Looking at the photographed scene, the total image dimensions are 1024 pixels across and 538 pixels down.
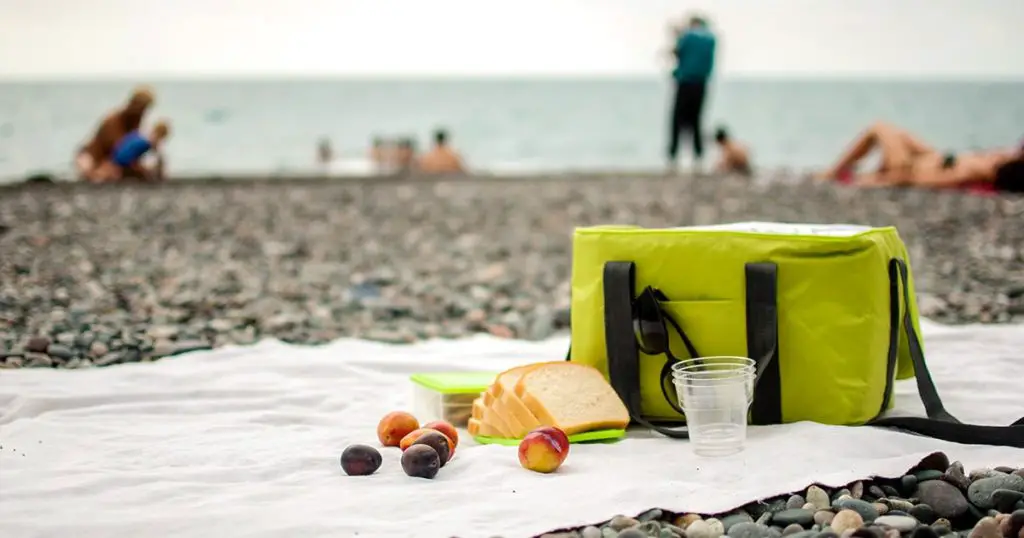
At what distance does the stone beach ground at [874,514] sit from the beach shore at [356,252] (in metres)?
2.31

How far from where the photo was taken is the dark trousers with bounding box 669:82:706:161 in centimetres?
1166

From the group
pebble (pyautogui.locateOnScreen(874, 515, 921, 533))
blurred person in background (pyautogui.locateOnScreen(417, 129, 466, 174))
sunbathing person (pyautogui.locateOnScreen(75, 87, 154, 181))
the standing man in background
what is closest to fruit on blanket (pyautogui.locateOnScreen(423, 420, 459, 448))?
pebble (pyautogui.locateOnScreen(874, 515, 921, 533))

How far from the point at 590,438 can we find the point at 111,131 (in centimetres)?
1115

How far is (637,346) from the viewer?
9.70 ft

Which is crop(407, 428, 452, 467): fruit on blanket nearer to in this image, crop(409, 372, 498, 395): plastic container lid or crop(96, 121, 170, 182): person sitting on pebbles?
crop(409, 372, 498, 395): plastic container lid

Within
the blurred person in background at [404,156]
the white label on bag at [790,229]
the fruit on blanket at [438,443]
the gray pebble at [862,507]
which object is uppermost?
the blurred person in background at [404,156]

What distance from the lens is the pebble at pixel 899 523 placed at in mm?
2141

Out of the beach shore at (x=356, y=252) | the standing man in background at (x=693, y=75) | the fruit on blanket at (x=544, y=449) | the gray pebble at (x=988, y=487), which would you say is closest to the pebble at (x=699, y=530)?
the fruit on blanket at (x=544, y=449)

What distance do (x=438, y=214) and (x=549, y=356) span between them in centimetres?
527

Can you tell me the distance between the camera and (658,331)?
2.90 m

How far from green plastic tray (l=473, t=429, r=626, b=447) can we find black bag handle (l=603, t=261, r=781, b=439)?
90 mm

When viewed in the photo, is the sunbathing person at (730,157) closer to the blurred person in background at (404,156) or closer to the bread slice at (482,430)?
the blurred person in background at (404,156)

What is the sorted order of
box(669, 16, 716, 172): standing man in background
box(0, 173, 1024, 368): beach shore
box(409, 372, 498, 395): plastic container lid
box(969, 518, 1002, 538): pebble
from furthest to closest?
1. box(669, 16, 716, 172): standing man in background
2. box(0, 173, 1024, 368): beach shore
3. box(409, 372, 498, 395): plastic container lid
4. box(969, 518, 1002, 538): pebble

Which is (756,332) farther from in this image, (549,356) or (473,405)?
(549,356)
